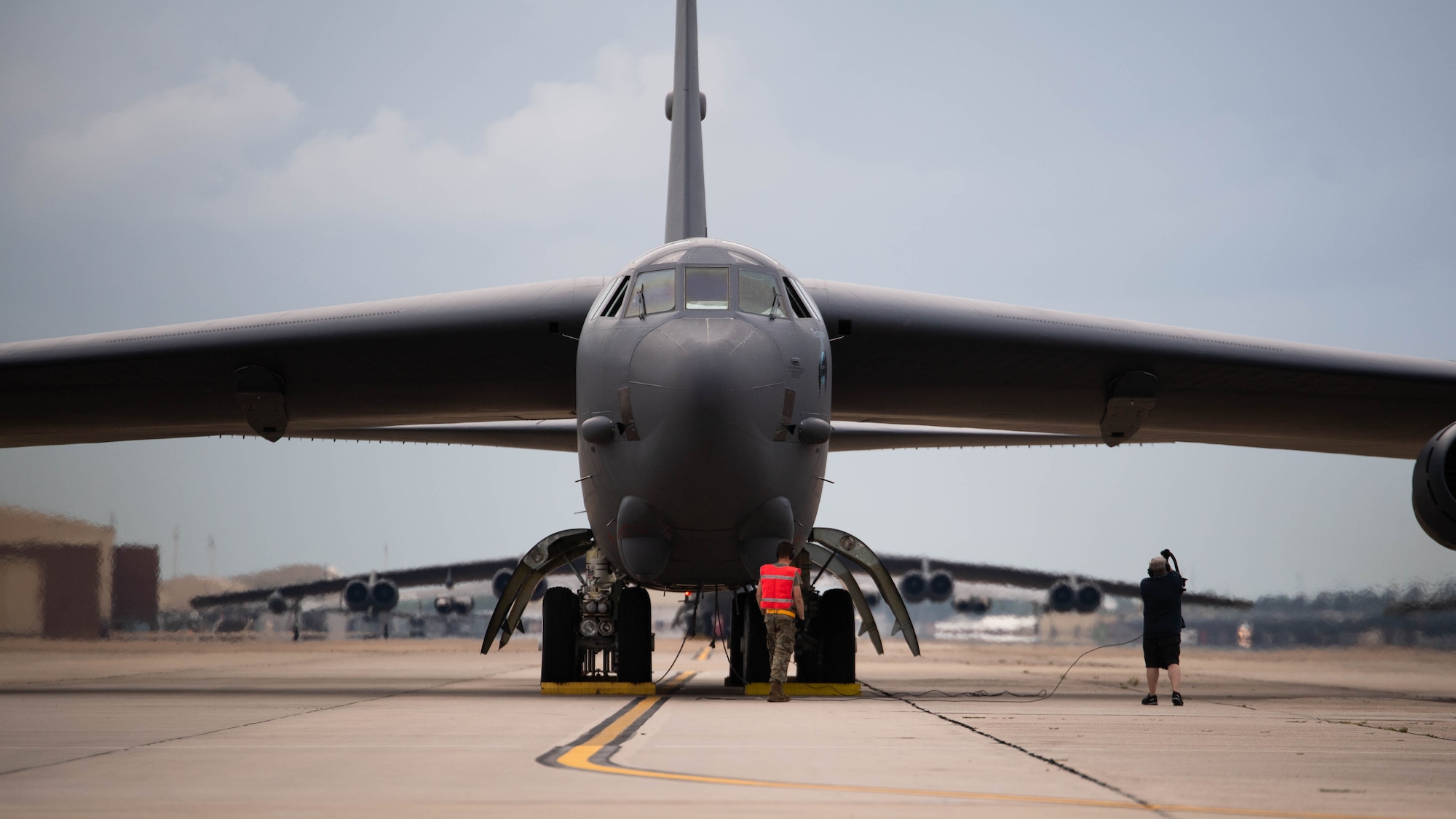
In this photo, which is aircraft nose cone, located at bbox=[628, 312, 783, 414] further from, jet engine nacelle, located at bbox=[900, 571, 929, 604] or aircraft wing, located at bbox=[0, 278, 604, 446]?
jet engine nacelle, located at bbox=[900, 571, 929, 604]

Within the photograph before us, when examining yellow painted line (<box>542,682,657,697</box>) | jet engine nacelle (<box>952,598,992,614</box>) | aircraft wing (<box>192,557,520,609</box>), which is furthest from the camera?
aircraft wing (<box>192,557,520,609</box>)

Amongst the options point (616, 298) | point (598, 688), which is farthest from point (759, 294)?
point (598, 688)

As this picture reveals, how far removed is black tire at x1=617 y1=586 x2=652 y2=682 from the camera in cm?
1137

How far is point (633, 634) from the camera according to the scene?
37.3 feet

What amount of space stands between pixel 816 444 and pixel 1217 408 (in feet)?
20.0

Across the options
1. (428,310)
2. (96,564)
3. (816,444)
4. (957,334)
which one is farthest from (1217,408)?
(96,564)

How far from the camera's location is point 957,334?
12.4 metres

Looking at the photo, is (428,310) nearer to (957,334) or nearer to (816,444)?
(816,444)

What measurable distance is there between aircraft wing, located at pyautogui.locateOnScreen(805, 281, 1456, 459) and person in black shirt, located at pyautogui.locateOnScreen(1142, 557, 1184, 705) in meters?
2.33

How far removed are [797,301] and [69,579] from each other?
503 inches

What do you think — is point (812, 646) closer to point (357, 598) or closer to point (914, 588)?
point (914, 588)


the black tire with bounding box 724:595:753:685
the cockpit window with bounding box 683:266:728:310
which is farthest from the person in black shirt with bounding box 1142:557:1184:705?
the cockpit window with bounding box 683:266:728:310

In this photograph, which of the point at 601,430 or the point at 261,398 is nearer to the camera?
the point at 601,430

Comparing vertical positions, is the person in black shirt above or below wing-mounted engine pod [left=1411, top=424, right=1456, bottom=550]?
below
